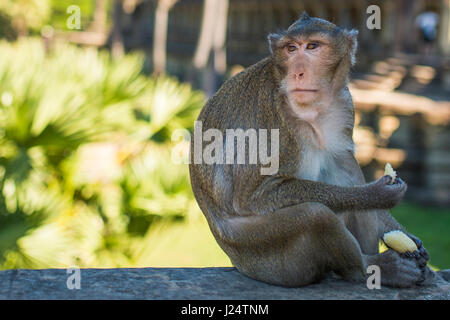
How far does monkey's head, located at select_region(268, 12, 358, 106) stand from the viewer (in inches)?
101

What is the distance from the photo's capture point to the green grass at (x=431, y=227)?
22.8ft

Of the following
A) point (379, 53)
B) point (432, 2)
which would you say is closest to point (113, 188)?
point (379, 53)

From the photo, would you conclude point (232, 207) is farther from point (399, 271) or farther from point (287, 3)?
point (287, 3)

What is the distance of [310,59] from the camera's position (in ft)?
8.48

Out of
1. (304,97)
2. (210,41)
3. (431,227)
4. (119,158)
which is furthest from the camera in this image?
(210,41)

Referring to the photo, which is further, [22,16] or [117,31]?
[22,16]

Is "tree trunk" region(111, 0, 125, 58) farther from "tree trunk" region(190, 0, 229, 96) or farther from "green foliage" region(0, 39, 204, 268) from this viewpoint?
"green foliage" region(0, 39, 204, 268)

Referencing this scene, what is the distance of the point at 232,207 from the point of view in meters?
2.72

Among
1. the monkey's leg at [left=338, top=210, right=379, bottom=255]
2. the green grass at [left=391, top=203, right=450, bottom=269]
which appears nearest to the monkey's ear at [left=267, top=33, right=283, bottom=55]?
the monkey's leg at [left=338, top=210, right=379, bottom=255]

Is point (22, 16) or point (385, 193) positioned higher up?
point (22, 16)

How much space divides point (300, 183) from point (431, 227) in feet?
19.3

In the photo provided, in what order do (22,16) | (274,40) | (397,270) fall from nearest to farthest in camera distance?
(274,40) < (397,270) < (22,16)

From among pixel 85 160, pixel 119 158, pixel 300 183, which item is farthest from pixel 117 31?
pixel 300 183

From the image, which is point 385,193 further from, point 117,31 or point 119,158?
point 117,31
